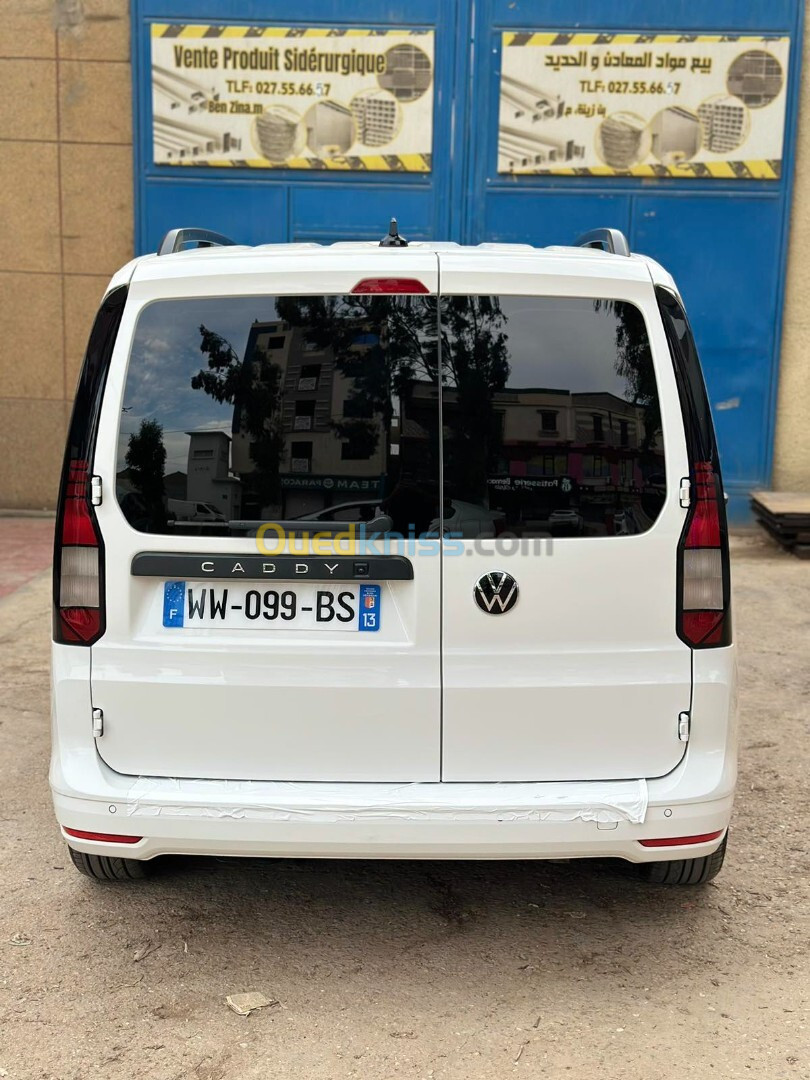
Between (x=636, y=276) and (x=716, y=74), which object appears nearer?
(x=636, y=276)

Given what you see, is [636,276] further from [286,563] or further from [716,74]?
[716,74]

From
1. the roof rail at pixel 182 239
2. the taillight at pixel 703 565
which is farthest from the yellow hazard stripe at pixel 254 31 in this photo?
the taillight at pixel 703 565

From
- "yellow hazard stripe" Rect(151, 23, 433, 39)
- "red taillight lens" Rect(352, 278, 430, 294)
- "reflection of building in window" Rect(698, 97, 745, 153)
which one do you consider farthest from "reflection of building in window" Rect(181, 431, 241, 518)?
"reflection of building in window" Rect(698, 97, 745, 153)

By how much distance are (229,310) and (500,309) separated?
0.71 metres

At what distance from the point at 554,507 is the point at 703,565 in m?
0.43

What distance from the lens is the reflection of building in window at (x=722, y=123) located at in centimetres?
948

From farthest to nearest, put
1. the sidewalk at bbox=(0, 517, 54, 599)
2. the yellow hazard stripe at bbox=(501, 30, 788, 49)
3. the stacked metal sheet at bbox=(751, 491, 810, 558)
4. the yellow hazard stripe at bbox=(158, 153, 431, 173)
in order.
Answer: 1. the yellow hazard stripe at bbox=(158, 153, 431, 173)
2. the yellow hazard stripe at bbox=(501, 30, 788, 49)
3. the stacked metal sheet at bbox=(751, 491, 810, 558)
4. the sidewalk at bbox=(0, 517, 54, 599)

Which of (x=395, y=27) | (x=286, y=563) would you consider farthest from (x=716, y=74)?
(x=286, y=563)

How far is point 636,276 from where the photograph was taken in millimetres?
2867

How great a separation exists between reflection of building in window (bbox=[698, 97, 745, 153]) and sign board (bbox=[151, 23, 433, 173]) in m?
2.44

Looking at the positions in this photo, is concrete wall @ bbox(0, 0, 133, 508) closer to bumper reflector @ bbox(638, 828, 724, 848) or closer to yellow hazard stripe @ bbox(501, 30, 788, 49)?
yellow hazard stripe @ bbox(501, 30, 788, 49)

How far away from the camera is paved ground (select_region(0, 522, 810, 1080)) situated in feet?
8.77

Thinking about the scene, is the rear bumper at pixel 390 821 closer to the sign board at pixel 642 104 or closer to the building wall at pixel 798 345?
the building wall at pixel 798 345

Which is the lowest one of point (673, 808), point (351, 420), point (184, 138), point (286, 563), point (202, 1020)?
point (202, 1020)
